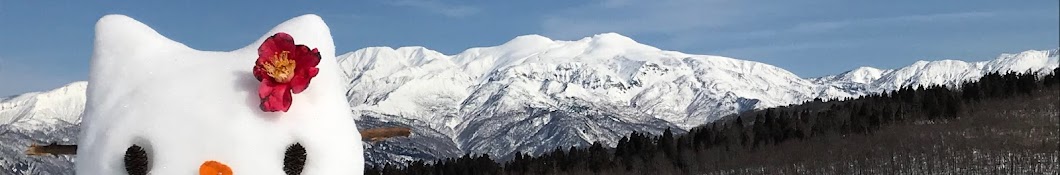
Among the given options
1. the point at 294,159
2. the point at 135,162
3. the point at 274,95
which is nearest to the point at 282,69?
the point at 274,95

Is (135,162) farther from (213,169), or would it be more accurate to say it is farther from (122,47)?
(122,47)

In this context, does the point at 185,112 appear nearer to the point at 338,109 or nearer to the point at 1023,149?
the point at 338,109

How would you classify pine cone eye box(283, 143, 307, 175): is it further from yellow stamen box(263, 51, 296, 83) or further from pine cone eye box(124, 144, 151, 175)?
pine cone eye box(124, 144, 151, 175)

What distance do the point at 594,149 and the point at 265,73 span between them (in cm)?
5471

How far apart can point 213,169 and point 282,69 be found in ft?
1.84

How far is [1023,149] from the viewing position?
5191cm

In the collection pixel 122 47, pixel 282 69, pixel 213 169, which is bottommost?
pixel 213 169

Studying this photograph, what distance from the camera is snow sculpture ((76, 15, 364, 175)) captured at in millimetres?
5148

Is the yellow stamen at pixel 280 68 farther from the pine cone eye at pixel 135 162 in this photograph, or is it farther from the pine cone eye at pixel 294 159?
the pine cone eye at pixel 135 162

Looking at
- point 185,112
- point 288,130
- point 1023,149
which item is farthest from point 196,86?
point 1023,149

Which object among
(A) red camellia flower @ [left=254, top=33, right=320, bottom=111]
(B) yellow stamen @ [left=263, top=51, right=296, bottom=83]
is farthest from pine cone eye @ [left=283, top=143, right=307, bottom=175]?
(B) yellow stamen @ [left=263, top=51, right=296, bottom=83]

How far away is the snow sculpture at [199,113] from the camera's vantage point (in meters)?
5.15

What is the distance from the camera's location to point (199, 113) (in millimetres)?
5207

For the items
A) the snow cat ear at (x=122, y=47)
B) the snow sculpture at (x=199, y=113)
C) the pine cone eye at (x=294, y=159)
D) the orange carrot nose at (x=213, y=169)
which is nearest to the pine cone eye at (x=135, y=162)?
the snow sculpture at (x=199, y=113)
